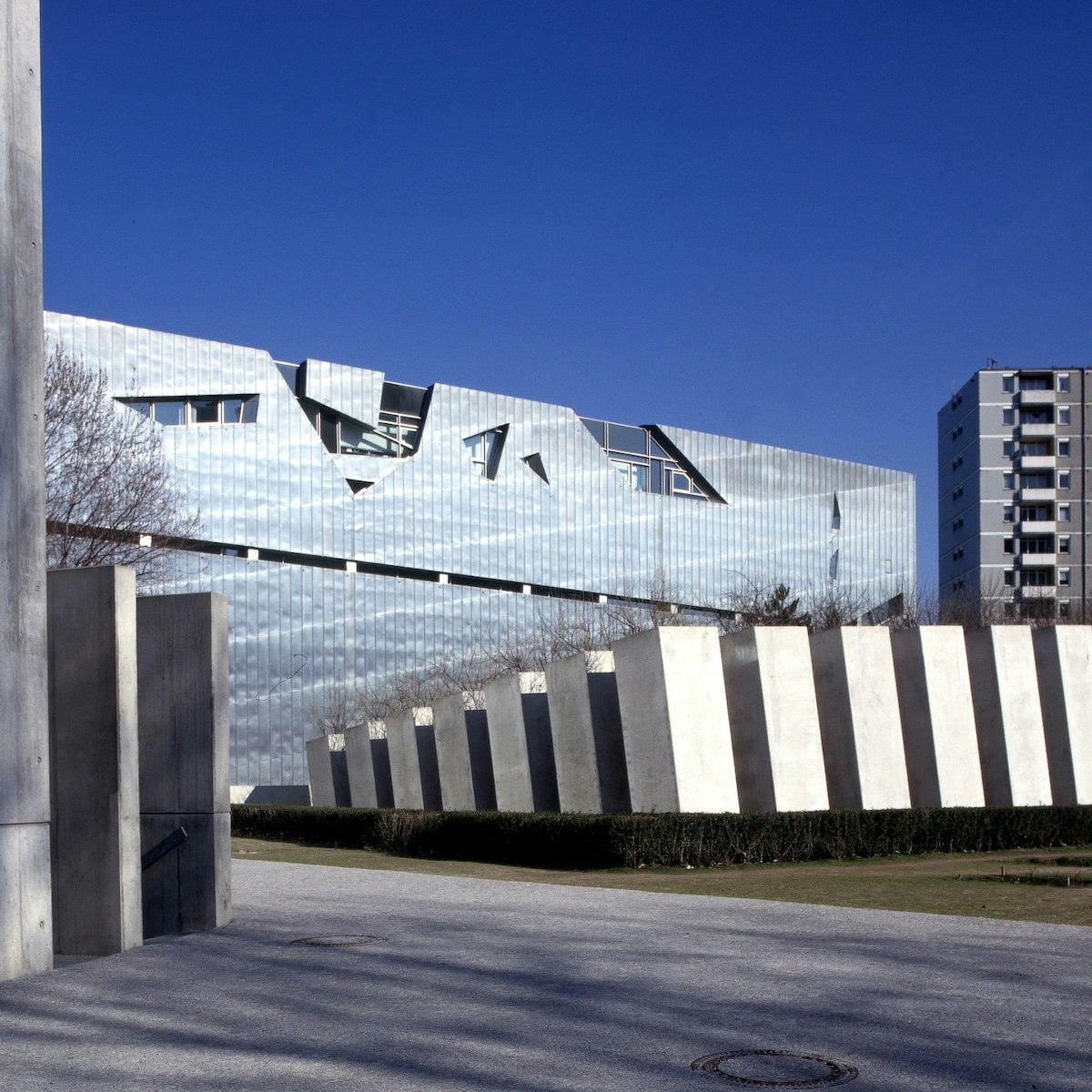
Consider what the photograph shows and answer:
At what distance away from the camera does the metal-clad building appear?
1827 inches

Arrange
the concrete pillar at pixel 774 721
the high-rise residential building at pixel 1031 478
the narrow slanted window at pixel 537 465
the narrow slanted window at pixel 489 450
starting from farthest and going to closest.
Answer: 1. the high-rise residential building at pixel 1031 478
2. the narrow slanted window at pixel 537 465
3. the narrow slanted window at pixel 489 450
4. the concrete pillar at pixel 774 721

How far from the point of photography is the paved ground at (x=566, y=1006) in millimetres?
5422

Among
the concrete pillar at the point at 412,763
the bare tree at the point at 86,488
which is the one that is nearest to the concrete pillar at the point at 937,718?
the concrete pillar at the point at 412,763

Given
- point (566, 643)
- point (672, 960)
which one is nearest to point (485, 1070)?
point (672, 960)

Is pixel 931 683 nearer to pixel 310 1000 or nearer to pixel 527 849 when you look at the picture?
pixel 527 849

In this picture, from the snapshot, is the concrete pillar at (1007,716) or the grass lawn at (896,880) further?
the concrete pillar at (1007,716)

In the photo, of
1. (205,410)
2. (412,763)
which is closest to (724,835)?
(412,763)

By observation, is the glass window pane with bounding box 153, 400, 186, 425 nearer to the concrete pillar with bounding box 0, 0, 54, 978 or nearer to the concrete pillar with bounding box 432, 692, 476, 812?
the concrete pillar with bounding box 432, 692, 476, 812

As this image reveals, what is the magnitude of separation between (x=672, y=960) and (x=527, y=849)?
11.4m

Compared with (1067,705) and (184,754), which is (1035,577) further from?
(184,754)

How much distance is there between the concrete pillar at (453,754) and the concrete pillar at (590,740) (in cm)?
548

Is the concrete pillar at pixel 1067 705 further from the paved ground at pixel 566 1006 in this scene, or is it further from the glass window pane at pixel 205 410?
the glass window pane at pixel 205 410

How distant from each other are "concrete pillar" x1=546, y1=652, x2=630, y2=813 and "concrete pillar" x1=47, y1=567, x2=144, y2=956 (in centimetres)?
1237

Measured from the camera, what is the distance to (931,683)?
21453mm
